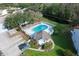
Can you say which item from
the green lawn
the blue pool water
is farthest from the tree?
the green lawn

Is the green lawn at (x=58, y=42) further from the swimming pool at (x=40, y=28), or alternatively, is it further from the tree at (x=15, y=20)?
the tree at (x=15, y=20)

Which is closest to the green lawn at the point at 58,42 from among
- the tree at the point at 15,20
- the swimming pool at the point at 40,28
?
the swimming pool at the point at 40,28

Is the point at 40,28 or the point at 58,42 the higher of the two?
the point at 40,28

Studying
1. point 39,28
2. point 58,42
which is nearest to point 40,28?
point 39,28

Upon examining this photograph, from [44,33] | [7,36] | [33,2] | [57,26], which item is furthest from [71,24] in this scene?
[7,36]

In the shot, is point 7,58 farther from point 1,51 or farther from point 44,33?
point 44,33

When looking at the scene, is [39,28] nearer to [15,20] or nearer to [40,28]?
[40,28]
